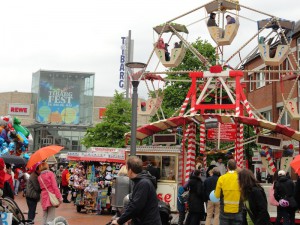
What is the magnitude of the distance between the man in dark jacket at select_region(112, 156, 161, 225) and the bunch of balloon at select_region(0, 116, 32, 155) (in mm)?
7299

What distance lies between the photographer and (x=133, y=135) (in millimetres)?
11141

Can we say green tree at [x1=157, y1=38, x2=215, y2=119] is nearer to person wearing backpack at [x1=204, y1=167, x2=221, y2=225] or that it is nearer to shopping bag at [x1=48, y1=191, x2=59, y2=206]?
person wearing backpack at [x1=204, y1=167, x2=221, y2=225]

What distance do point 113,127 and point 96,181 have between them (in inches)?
893

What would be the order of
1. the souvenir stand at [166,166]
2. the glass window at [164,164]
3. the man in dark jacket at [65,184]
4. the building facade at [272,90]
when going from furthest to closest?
the building facade at [272,90]
the man in dark jacket at [65,184]
the glass window at [164,164]
the souvenir stand at [166,166]

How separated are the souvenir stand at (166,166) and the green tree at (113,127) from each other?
80.2 ft

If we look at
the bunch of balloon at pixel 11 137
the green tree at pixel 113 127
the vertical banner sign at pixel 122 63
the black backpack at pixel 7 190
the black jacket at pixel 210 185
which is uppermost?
the vertical banner sign at pixel 122 63

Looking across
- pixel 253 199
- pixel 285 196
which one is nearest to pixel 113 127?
pixel 285 196

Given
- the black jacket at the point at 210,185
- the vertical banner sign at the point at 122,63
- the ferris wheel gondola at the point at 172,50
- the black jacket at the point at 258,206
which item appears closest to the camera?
the black jacket at the point at 258,206

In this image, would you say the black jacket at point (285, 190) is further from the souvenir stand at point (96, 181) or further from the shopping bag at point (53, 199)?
the souvenir stand at point (96, 181)

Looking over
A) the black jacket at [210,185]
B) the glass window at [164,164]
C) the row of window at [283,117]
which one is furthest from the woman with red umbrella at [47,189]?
the row of window at [283,117]

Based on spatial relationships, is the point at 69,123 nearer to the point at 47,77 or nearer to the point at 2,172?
the point at 47,77

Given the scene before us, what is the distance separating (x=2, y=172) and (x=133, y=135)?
3.22 meters

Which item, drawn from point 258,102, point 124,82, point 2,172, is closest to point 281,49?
point 2,172

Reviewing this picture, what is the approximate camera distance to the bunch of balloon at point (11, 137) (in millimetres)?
12914
